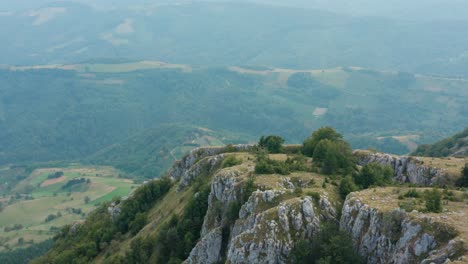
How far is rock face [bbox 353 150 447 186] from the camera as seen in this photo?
56.3 meters

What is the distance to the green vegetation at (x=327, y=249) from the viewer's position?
41250 mm

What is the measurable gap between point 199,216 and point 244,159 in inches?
492

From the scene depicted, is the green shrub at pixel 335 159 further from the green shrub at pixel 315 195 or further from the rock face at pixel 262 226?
the green shrub at pixel 315 195

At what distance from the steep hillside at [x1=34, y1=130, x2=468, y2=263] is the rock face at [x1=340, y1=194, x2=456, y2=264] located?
0.09 metres

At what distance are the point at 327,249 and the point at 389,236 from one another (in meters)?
5.82

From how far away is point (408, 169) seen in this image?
2395 inches

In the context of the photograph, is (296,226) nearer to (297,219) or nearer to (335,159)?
(297,219)

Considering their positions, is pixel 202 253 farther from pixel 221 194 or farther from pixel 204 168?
pixel 204 168

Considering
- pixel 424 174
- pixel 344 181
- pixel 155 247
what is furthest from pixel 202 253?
pixel 424 174

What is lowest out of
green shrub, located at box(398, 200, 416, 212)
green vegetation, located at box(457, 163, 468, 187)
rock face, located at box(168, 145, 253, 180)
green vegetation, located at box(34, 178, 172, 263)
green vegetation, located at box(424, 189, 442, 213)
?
green vegetation, located at box(34, 178, 172, 263)

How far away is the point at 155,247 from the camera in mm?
65688

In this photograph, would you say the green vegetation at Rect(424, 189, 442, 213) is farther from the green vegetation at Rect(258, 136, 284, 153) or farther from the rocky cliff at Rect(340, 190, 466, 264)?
the green vegetation at Rect(258, 136, 284, 153)

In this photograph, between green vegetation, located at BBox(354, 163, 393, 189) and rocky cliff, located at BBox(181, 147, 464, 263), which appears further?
green vegetation, located at BBox(354, 163, 393, 189)

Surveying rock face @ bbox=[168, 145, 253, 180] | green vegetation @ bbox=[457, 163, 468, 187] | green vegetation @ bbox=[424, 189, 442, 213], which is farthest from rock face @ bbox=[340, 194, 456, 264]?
rock face @ bbox=[168, 145, 253, 180]
